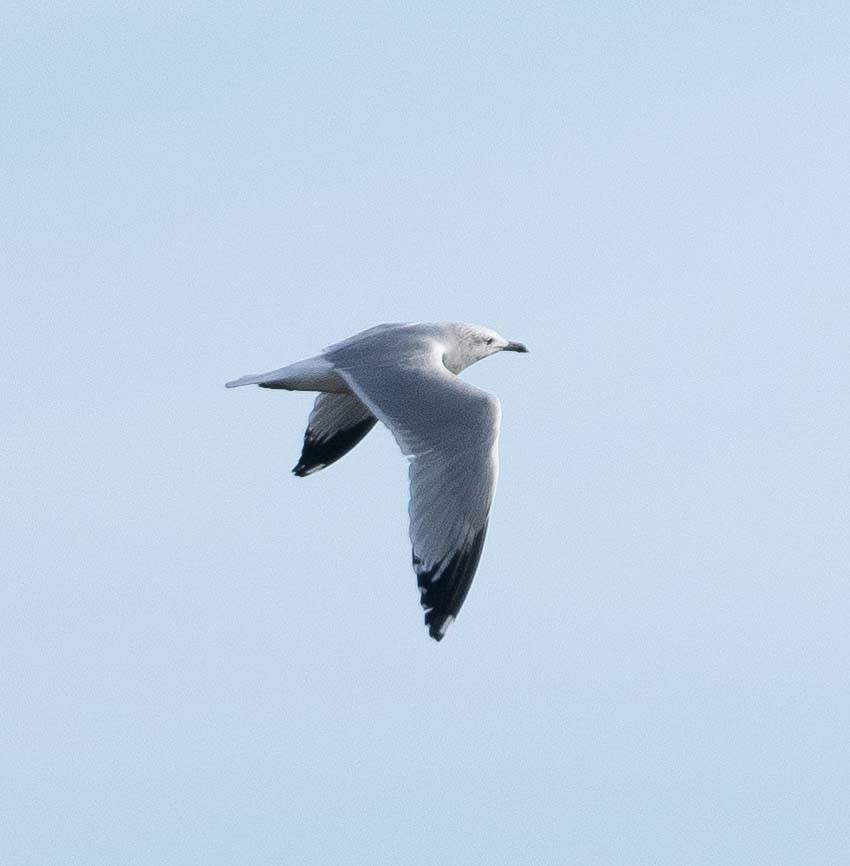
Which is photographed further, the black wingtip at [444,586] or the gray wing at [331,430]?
the gray wing at [331,430]

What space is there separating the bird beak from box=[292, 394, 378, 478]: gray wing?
869 millimetres

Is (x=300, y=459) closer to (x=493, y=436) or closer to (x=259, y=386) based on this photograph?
(x=259, y=386)

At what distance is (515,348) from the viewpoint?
480 inches

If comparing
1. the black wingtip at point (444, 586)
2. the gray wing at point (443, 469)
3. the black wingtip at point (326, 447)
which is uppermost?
the black wingtip at point (326, 447)

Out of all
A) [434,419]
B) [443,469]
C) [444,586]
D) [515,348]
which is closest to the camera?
[444,586]

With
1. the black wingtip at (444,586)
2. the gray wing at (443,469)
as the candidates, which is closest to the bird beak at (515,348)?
the gray wing at (443,469)

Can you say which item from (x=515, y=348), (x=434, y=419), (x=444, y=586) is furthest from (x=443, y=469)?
(x=515, y=348)

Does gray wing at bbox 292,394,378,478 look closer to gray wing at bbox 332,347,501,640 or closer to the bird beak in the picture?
the bird beak

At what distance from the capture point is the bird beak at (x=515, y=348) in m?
12.1

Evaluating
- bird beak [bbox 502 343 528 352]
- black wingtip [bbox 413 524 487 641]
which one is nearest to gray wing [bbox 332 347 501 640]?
black wingtip [bbox 413 524 487 641]

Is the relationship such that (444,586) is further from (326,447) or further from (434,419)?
(326,447)

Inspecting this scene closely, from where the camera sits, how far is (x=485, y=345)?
11.9 m

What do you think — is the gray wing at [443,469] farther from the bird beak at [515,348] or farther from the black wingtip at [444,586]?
the bird beak at [515,348]

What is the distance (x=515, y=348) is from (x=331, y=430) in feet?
3.69
